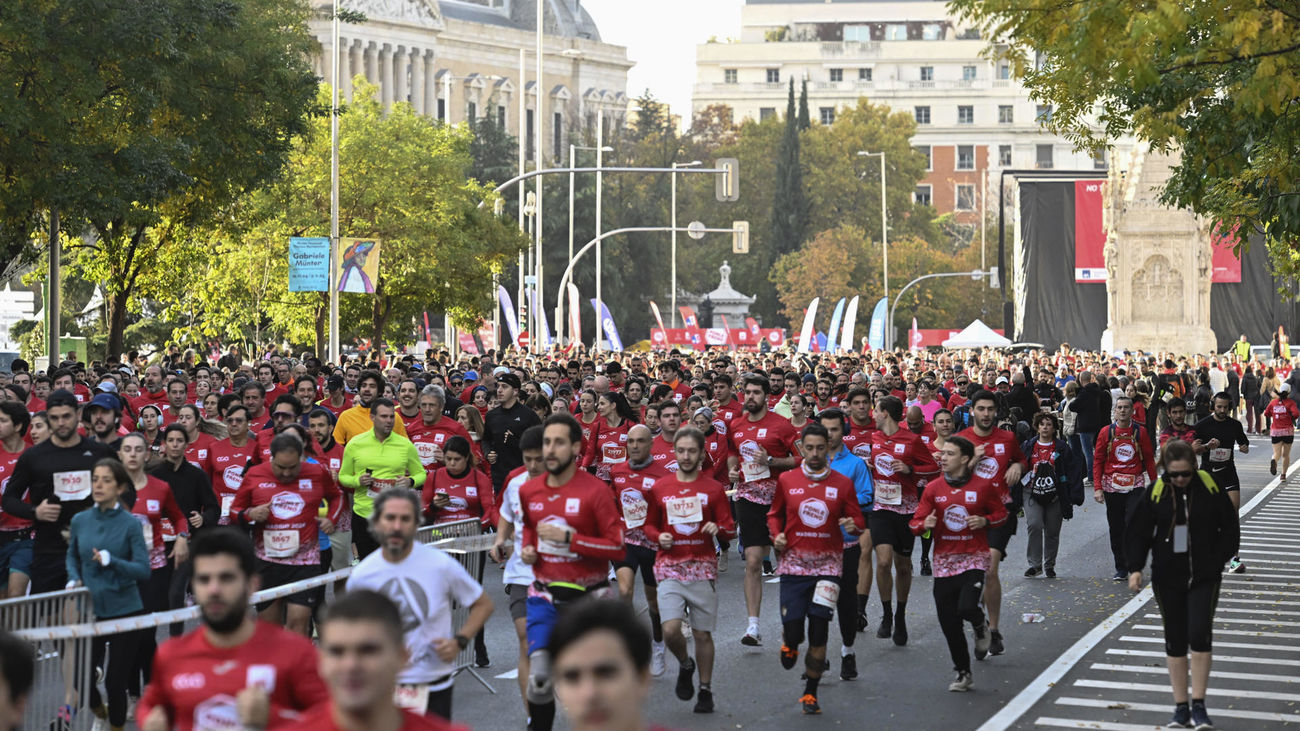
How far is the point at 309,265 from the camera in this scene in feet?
107

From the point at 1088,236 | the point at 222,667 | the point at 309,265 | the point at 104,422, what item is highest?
the point at 1088,236

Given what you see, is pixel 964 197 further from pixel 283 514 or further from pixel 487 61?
pixel 283 514

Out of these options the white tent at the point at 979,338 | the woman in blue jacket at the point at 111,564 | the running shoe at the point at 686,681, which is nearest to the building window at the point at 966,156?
the white tent at the point at 979,338

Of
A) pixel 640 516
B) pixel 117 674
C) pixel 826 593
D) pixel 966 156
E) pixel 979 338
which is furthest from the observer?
pixel 966 156

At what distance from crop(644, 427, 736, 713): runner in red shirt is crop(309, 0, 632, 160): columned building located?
106m

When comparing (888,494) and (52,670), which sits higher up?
(888,494)

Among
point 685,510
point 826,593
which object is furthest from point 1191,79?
point 685,510

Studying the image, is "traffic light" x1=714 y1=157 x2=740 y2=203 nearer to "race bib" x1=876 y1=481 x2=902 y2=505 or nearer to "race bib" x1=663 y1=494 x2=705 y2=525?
"race bib" x1=876 y1=481 x2=902 y2=505

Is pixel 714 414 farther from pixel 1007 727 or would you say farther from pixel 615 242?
pixel 615 242

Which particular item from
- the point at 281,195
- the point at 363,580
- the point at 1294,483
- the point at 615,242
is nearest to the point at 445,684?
the point at 363,580

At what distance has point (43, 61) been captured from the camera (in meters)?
22.5

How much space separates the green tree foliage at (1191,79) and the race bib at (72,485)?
6268 millimetres

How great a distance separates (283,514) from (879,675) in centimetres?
390

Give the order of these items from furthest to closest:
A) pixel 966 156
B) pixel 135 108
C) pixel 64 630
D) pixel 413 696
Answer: pixel 966 156 < pixel 135 108 < pixel 64 630 < pixel 413 696
